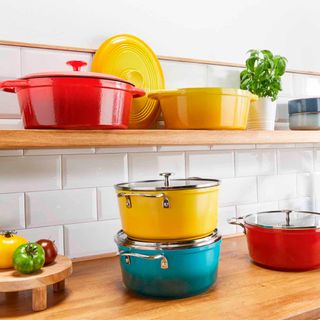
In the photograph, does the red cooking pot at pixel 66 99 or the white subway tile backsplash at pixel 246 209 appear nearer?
the red cooking pot at pixel 66 99

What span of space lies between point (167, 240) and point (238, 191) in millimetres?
668

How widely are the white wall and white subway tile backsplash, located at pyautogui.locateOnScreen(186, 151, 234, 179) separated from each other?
371mm

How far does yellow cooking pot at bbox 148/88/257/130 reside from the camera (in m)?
1.16

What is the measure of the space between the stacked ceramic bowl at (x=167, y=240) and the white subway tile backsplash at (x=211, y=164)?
0.46 meters

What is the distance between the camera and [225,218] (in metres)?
1.59

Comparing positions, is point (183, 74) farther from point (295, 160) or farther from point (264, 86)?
point (295, 160)

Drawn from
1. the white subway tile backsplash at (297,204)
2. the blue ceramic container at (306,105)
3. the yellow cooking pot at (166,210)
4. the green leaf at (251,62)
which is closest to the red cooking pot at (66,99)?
the yellow cooking pot at (166,210)

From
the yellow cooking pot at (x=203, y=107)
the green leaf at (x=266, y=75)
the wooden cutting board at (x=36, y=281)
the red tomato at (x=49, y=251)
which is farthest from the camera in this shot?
the green leaf at (x=266, y=75)

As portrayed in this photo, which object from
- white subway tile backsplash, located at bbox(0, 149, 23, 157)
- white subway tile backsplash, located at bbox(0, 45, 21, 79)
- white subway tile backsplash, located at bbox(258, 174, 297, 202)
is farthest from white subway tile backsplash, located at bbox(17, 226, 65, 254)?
white subway tile backsplash, located at bbox(258, 174, 297, 202)

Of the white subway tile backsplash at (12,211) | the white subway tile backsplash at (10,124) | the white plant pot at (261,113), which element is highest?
the white plant pot at (261,113)

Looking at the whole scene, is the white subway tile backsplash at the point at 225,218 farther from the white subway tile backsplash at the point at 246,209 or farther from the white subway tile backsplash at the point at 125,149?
the white subway tile backsplash at the point at 125,149

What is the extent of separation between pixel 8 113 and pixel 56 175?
0.78 feet

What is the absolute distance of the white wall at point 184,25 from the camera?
4.20 ft

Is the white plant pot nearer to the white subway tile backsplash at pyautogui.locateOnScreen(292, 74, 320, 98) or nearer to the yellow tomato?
the white subway tile backsplash at pyautogui.locateOnScreen(292, 74, 320, 98)
